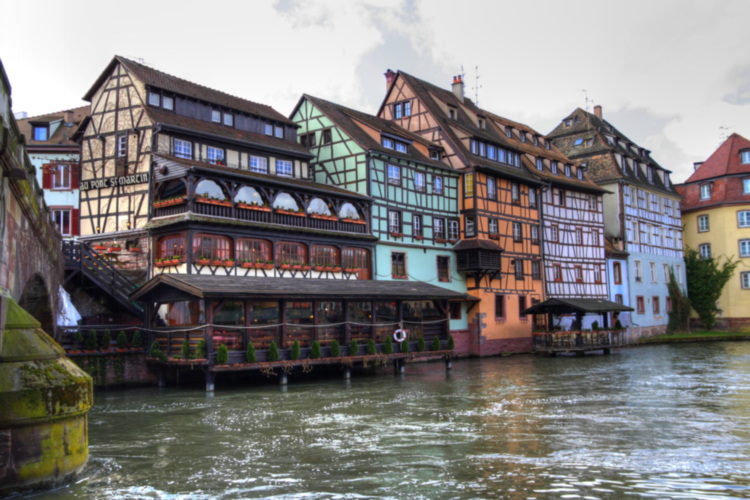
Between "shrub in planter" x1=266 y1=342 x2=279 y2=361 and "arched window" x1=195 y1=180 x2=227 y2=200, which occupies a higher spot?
"arched window" x1=195 y1=180 x2=227 y2=200

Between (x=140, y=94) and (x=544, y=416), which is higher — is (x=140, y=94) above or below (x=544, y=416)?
above

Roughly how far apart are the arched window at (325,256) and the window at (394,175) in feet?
17.7

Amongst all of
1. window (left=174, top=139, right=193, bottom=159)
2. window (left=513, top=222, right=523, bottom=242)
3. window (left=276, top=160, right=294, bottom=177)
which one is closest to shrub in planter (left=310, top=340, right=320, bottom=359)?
window (left=174, top=139, right=193, bottom=159)

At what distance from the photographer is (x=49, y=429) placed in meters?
9.61

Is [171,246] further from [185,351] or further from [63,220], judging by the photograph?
[63,220]

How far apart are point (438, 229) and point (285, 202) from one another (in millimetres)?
10418

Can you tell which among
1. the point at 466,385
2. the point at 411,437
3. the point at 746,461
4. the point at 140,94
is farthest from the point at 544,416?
the point at 140,94

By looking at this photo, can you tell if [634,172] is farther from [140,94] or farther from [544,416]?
[544,416]

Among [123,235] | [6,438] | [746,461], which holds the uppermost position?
[123,235]

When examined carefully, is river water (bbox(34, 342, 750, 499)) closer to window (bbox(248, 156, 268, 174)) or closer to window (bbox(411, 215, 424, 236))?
window (bbox(248, 156, 268, 174))

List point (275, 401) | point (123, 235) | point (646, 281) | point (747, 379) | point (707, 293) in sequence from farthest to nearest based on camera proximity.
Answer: point (707, 293), point (646, 281), point (123, 235), point (747, 379), point (275, 401)

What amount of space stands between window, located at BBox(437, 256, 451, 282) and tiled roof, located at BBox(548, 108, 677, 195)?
18279mm

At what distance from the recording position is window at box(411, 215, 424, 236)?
121 feet

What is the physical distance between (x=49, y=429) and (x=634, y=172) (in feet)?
166
